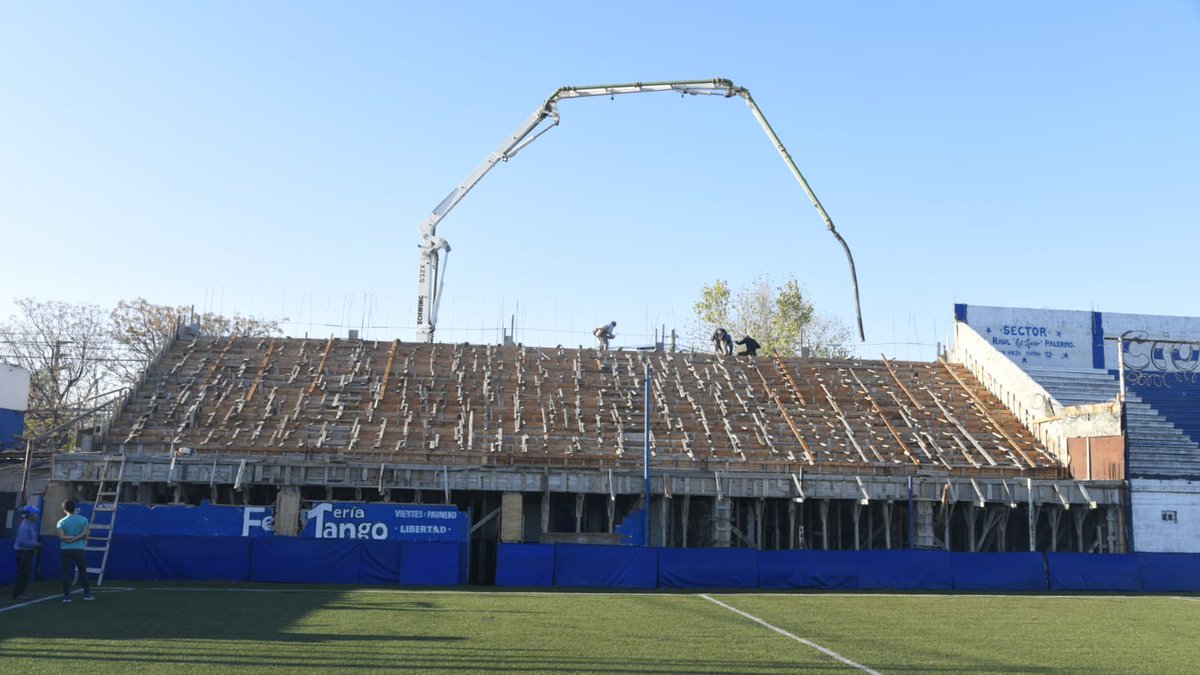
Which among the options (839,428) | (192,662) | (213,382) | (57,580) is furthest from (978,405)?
(192,662)

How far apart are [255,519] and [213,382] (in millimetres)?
12300

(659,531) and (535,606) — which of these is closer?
(535,606)

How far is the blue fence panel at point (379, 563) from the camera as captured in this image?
27.2 meters

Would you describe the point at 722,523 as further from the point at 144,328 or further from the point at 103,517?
the point at 144,328

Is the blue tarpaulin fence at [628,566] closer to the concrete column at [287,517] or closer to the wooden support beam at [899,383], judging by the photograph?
the concrete column at [287,517]

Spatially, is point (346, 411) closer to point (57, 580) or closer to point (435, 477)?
point (435, 477)

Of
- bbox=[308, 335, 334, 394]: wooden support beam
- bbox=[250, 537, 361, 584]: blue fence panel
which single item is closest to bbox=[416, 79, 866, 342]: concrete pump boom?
bbox=[308, 335, 334, 394]: wooden support beam

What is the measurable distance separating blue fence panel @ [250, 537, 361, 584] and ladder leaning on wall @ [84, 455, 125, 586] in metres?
3.53

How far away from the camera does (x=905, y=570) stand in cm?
2922

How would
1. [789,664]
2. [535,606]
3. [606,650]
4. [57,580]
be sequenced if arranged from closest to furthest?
[789,664], [606,650], [535,606], [57,580]

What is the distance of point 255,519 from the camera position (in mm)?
30484

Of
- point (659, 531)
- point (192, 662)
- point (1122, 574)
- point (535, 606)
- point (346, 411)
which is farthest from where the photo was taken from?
point (346, 411)

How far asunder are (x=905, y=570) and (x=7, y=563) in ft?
72.8

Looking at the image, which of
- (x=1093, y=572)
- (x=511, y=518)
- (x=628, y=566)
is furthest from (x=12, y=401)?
(x=1093, y=572)
